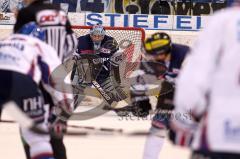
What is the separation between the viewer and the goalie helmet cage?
23.8 feet

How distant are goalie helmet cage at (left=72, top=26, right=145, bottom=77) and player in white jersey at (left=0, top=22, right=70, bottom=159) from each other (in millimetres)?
4273

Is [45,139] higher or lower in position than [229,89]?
lower

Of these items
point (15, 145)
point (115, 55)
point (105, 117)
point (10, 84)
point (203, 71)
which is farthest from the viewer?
point (115, 55)

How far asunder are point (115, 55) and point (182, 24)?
4.07ft

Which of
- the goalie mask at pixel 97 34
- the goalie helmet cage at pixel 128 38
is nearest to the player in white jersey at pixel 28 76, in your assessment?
the goalie mask at pixel 97 34

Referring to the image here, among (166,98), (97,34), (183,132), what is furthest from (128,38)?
(183,132)

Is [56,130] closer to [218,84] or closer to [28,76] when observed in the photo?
[28,76]

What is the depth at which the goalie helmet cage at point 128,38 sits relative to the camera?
23.8ft

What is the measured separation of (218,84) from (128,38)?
5447 mm

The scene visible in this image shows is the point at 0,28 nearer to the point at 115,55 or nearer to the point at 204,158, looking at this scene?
the point at 115,55

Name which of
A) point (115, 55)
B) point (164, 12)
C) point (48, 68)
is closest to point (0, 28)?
point (115, 55)

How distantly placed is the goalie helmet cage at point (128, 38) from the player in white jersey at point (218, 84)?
525cm

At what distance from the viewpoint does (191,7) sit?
898cm

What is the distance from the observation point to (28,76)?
2.81 meters
